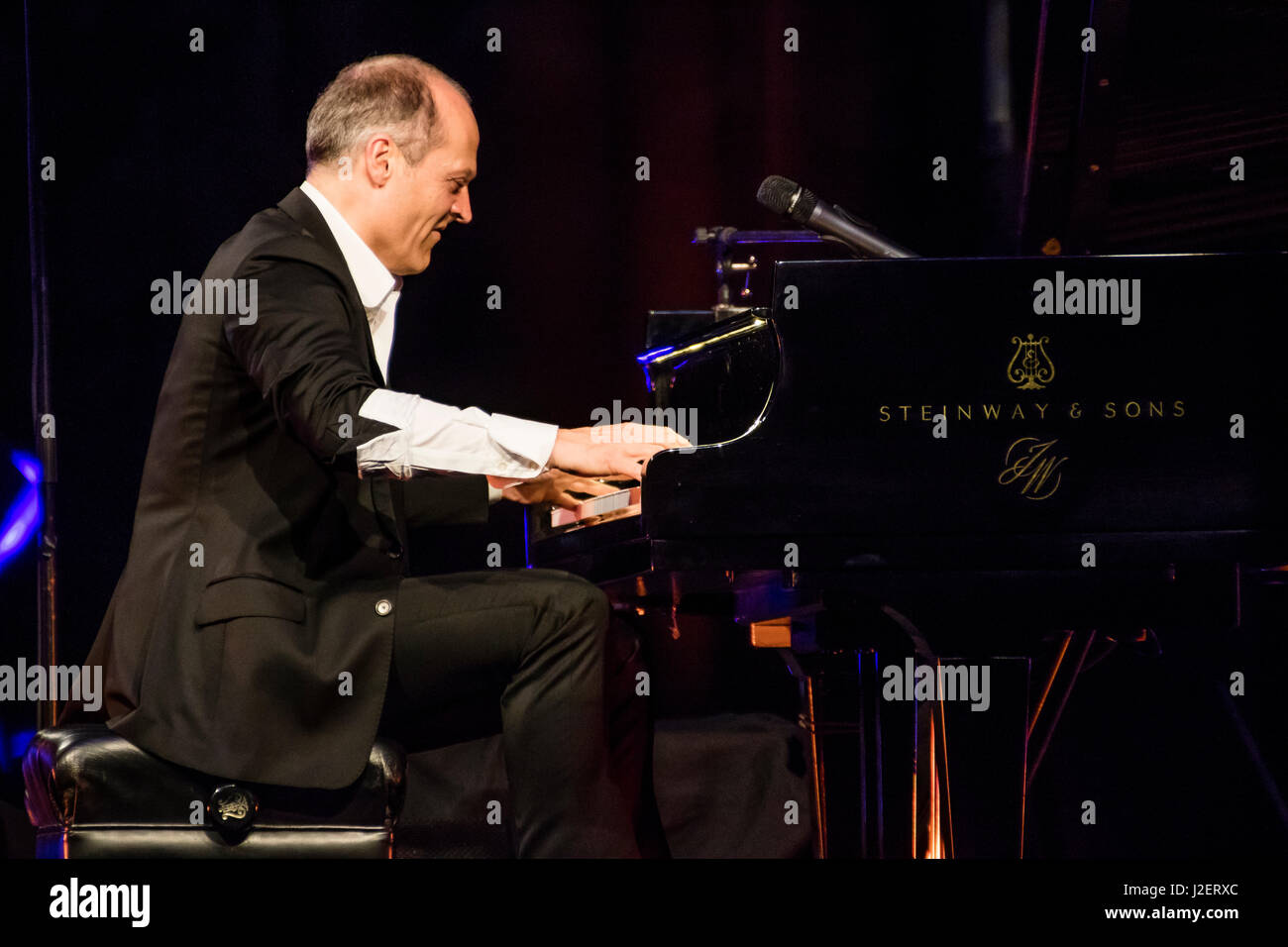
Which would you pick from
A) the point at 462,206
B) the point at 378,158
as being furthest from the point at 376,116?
the point at 462,206

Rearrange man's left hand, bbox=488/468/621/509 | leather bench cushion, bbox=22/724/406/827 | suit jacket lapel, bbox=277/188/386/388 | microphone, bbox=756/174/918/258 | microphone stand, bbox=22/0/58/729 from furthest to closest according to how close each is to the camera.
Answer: microphone stand, bbox=22/0/58/729
man's left hand, bbox=488/468/621/509
microphone, bbox=756/174/918/258
suit jacket lapel, bbox=277/188/386/388
leather bench cushion, bbox=22/724/406/827

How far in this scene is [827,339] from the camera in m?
2.05

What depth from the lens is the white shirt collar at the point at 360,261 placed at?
2201 millimetres

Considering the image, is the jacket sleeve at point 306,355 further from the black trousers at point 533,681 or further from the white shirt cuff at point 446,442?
the black trousers at point 533,681

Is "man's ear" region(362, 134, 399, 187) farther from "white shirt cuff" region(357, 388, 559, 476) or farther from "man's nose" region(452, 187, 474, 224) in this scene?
"white shirt cuff" region(357, 388, 559, 476)

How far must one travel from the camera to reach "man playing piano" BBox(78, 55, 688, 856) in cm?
187

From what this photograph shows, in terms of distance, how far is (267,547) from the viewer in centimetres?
197

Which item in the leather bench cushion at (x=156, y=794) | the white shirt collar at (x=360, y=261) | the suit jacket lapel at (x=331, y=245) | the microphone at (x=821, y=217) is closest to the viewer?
the leather bench cushion at (x=156, y=794)

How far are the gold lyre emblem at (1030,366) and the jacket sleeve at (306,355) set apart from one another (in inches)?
38.8

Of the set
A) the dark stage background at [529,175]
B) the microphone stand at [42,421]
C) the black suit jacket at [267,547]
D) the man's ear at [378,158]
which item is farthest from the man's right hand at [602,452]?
the microphone stand at [42,421]

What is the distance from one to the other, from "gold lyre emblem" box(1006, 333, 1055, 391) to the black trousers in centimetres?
75

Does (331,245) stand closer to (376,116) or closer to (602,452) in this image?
(376,116)

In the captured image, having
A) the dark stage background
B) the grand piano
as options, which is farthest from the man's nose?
the dark stage background
